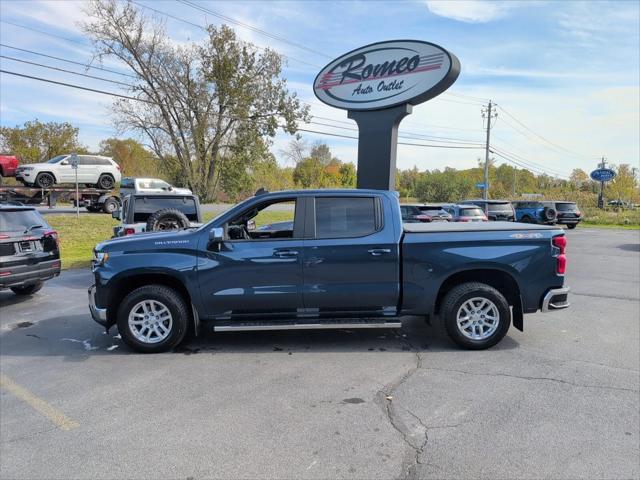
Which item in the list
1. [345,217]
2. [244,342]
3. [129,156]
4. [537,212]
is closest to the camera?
[345,217]

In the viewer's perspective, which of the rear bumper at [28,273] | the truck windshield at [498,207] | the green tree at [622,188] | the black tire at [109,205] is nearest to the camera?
the rear bumper at [28,273]

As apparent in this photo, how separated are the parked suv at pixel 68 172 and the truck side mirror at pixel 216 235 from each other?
19.9 metres

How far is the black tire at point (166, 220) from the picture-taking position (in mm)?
8723

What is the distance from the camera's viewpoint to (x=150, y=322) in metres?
5.22

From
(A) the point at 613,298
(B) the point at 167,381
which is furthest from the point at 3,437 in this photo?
(A) the point at 613,298

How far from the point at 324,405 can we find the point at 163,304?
7.56 feet

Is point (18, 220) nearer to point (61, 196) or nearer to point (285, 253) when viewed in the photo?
point (285, 253)

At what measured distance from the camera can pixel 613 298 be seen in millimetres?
8164

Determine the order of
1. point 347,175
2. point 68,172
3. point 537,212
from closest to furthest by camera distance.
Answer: point 68,172 < point 537,212 < point 347,175

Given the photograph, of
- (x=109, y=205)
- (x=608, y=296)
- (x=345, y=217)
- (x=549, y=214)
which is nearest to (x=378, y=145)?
(x=608, y=296)

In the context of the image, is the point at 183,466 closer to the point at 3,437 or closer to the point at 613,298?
the point at 3,437

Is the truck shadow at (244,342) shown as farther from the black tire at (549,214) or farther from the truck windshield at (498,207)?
the black tire at (549,214)

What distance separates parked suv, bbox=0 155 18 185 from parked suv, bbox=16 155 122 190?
0.70ft

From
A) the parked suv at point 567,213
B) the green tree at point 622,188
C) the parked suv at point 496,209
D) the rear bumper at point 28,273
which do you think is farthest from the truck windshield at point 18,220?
the green tree at point 622,188
